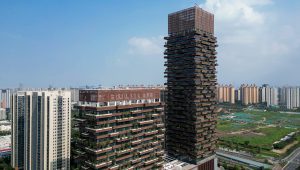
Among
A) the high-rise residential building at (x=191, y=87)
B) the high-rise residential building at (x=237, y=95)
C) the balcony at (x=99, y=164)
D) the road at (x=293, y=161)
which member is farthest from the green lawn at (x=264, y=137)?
the high-rise residential building at (x=237, y=95)

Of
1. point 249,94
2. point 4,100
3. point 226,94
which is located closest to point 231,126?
point 249,94

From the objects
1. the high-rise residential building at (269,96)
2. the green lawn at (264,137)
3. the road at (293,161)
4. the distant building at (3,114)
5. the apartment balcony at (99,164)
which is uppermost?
the high-rise residential building at (269,96)

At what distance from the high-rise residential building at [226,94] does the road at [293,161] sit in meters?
71.0

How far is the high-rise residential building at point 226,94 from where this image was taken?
122188 millimetres

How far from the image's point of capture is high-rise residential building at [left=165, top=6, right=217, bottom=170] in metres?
34.4

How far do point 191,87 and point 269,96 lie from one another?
9721 cm

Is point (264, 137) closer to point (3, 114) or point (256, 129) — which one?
point (256, 129)

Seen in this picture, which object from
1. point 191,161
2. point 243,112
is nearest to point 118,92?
point 191,161

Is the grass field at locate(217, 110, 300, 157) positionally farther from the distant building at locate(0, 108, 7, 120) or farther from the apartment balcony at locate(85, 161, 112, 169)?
the distant building at locate(0, 108, 7, 120)

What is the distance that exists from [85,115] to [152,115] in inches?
311

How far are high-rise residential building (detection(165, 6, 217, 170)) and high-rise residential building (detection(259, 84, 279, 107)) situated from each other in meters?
92.3

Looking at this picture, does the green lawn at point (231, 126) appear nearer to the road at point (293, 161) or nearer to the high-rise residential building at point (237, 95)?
the road at point (293, 161)

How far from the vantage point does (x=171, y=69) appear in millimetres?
37125

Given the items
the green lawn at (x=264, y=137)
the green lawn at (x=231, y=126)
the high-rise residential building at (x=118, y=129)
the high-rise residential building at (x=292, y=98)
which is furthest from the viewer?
the high-rise residential building at (x=292, y=98)
